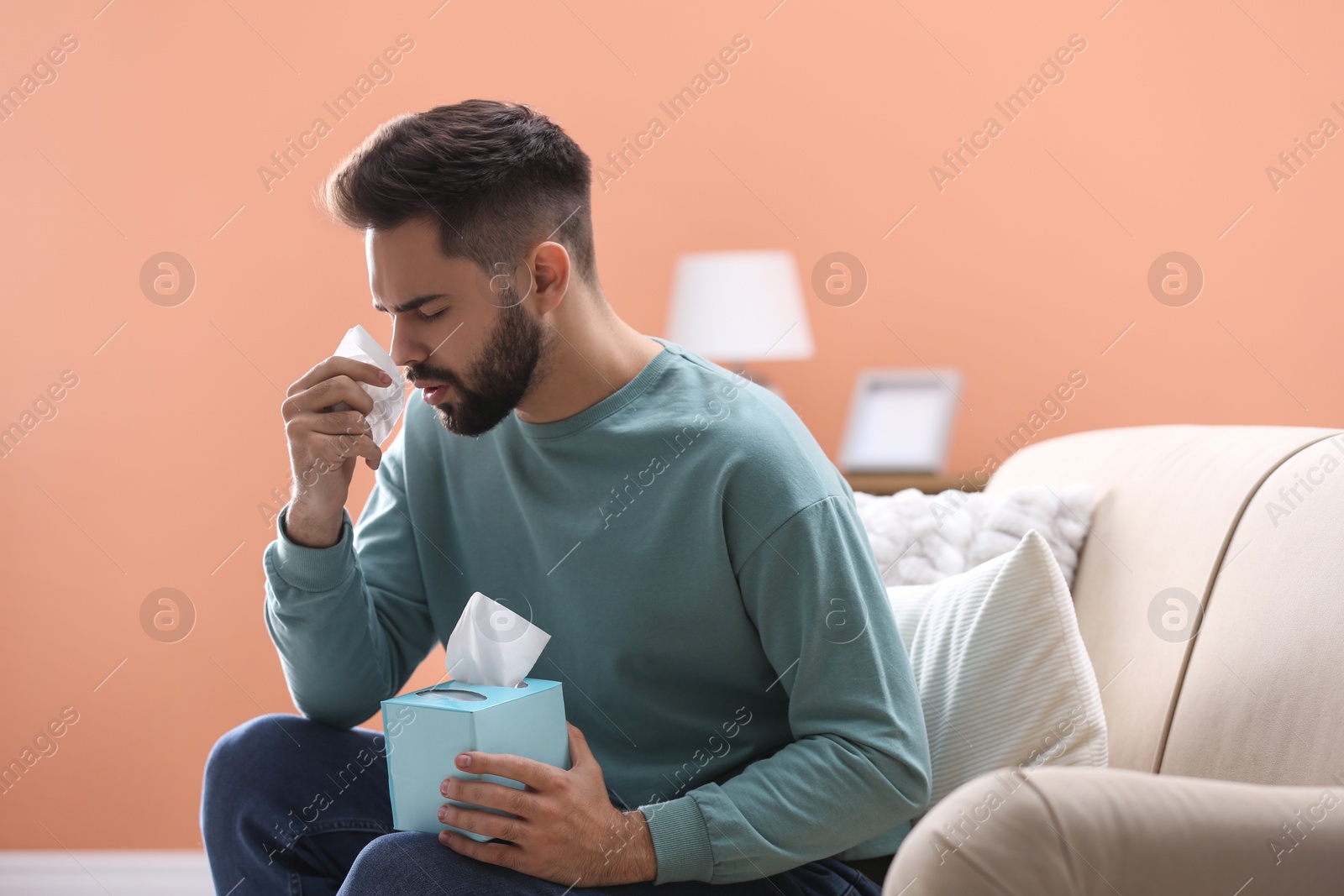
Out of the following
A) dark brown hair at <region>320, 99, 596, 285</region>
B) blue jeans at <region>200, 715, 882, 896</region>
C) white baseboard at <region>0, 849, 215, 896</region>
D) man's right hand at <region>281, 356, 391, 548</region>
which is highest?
dark brown hair at <region>320, 99, 596, 285</region>

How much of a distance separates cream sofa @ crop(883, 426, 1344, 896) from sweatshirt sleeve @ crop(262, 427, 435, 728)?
0.66m

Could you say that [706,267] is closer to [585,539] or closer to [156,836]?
[585,539]

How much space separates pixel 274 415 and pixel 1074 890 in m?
1.99

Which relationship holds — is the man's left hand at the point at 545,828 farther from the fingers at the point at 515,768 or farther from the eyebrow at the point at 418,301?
the eyebrow at the point at 418,301

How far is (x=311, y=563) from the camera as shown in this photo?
1088 millimetres

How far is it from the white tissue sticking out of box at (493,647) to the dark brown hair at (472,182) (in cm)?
38

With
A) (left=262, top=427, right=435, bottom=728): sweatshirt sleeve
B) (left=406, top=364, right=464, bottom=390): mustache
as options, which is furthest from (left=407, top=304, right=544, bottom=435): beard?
(left=262, top=427, right=435, bottom=728): sweatshirt sleeve

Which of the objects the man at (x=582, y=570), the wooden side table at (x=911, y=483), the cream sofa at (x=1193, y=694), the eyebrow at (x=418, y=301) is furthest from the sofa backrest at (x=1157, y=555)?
the eyebrow at (x=418, y=301)

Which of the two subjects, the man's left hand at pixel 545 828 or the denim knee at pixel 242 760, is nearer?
the man's left hand at pixel 545 828

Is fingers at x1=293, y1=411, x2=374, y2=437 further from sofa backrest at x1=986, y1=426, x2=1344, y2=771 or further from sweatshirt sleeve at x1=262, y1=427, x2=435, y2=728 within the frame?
sofa backrest at x1=986, y1=426, x2=1344, y2=771

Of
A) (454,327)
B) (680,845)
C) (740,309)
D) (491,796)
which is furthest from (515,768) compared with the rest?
(740,309)

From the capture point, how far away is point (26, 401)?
225 centimetres

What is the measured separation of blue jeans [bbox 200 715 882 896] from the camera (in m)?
0.99

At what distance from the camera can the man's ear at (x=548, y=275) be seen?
3.70ft
